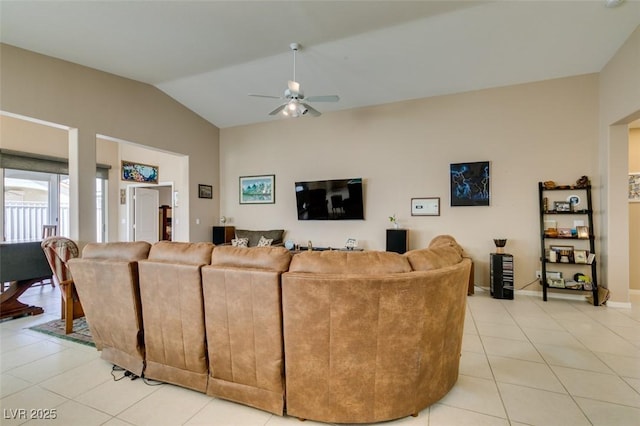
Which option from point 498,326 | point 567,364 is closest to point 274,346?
point 567,364

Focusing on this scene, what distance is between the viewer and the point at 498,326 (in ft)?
10.4

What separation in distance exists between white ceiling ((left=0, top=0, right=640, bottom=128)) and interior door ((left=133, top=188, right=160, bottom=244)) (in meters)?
3.27

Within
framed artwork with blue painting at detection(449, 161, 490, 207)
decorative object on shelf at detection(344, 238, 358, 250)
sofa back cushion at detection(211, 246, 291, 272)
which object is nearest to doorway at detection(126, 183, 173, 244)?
decorative object on shelf at detection(344, 238, 358, 250)

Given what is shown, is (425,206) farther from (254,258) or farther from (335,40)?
(254,258)

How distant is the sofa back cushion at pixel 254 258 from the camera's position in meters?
1.71

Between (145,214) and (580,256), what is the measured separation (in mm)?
8971

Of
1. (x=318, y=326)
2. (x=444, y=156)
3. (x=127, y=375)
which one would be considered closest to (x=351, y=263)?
(x=318, y=326)

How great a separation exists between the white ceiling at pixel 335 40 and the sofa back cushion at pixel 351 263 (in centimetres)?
294

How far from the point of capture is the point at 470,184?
466 centimetres

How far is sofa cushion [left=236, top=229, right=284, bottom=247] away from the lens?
5.99 metres

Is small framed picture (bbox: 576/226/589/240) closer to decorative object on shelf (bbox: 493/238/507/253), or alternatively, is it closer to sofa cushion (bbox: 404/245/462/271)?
decorative object on shelf (bbox: 493/238/507/253)

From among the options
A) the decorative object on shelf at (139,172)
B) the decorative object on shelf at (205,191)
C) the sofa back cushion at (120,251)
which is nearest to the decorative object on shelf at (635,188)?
the sofa back cushion at (120,251)

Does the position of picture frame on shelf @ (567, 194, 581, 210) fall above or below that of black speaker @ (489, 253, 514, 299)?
above

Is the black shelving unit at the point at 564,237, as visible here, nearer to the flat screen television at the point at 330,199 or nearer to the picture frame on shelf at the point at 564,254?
the picture frame on shelf at the point at 564,254
